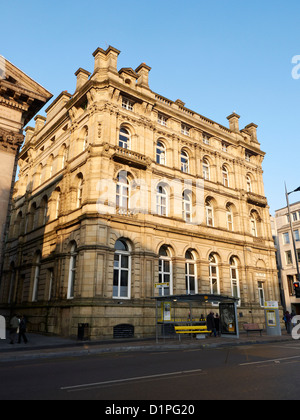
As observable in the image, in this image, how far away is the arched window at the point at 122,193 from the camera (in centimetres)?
2434

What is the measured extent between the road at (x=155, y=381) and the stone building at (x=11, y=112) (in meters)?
10.5

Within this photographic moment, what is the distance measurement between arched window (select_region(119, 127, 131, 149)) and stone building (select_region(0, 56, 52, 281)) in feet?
24.6

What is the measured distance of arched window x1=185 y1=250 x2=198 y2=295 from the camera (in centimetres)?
2682

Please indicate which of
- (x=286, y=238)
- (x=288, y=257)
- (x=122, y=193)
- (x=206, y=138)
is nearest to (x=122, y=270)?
(x=122, y=193)

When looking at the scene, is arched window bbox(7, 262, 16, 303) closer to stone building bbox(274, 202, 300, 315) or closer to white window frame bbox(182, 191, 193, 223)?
white window frame bbox(182, 191, 193, 223)

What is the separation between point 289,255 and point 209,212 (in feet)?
106

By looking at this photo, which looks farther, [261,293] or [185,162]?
[261,293]

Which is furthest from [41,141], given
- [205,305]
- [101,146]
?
[205,305]

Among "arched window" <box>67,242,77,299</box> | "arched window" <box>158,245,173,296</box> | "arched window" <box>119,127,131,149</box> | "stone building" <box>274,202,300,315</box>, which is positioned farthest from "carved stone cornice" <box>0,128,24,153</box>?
"stone building" <box>274,202,300,315</box>

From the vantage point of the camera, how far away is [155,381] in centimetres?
793

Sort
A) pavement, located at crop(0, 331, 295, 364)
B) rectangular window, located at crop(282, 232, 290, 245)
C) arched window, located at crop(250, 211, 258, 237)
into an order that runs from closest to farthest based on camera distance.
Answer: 1. pavement, located at crop(0, 331, 295, 364)
2. arched window, located at crop(250, 211, 258, 237)
3. rectangular window, located at crop(282, 232, 290, 245)

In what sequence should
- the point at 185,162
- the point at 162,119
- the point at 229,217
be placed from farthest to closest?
the point at 229,217 → the point at 185,162 → the point at 162,119

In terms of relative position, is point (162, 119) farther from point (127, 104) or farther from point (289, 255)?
point (289, 255)

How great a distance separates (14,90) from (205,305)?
21067mm
